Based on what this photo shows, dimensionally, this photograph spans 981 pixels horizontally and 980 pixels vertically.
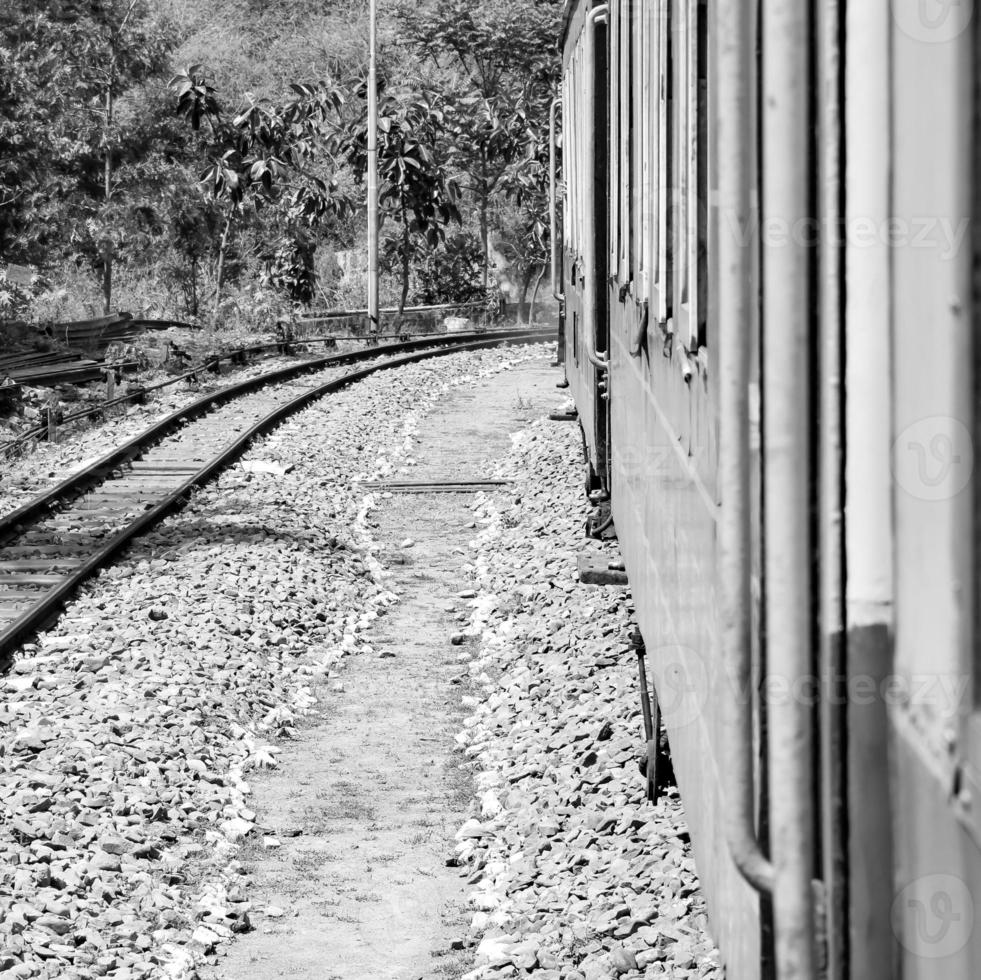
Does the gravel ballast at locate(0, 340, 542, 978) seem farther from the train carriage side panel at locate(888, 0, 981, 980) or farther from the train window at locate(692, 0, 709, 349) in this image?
the train carriage side panel at locate(888, 0, 981, 980)

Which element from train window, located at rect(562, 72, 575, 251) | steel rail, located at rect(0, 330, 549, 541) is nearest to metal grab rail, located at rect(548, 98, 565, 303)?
train window, located at rect(562, 72, 575, 251)

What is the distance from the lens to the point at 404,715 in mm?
7605

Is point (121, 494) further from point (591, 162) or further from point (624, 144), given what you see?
point (624, 144)

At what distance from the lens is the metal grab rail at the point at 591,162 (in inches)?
277

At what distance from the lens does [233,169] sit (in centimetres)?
3434

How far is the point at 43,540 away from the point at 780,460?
33.5 ft

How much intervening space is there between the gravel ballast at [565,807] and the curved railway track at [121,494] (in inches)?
104

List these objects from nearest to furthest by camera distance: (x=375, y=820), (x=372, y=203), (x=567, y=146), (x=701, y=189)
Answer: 1. (x=701, y=189)
2. (x=375, y=820)
3. (x=567, y=146)
4. (x=372, y=203)

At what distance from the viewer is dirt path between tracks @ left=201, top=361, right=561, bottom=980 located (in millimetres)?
5020

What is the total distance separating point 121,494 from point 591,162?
6.89 m

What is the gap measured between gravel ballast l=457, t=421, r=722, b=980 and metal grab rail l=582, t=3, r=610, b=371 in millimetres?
1048

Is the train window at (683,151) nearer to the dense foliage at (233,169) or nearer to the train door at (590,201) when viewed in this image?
the train door at (590,201)

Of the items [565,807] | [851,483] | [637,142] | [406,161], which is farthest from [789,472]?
[406,161]

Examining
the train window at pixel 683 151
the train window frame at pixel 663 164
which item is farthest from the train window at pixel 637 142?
the train window at pixel 683 151
